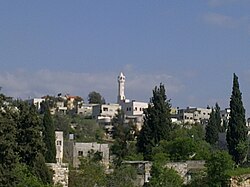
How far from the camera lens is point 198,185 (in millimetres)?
33344

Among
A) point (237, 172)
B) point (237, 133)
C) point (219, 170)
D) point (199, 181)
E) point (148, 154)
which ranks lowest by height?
point (199, 181)

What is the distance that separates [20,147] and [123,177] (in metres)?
7.23

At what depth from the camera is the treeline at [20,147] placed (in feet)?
81.1

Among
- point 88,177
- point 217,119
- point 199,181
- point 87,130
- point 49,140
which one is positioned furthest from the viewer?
point 87,130

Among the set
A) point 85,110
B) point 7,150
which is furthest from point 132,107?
point 7,150

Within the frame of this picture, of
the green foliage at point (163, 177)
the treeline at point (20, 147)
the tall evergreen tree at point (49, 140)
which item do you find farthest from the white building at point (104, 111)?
the treeline at point (20, 147)

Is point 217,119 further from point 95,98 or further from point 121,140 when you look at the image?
point 95,98

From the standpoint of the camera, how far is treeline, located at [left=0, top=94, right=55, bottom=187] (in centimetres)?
2472

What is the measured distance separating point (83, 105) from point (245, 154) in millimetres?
71192

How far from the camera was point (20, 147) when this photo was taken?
27.6 meters

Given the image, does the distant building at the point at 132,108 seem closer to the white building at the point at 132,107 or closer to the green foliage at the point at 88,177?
the white building at the point at 132,107

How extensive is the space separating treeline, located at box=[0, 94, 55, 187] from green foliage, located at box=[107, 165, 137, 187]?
3.46m

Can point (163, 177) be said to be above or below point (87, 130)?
below

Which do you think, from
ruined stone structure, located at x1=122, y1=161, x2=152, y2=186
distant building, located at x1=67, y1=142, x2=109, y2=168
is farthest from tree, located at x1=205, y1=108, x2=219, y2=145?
ruined stone structure, located at x1=122, y1=161, x2=152, y2=186
